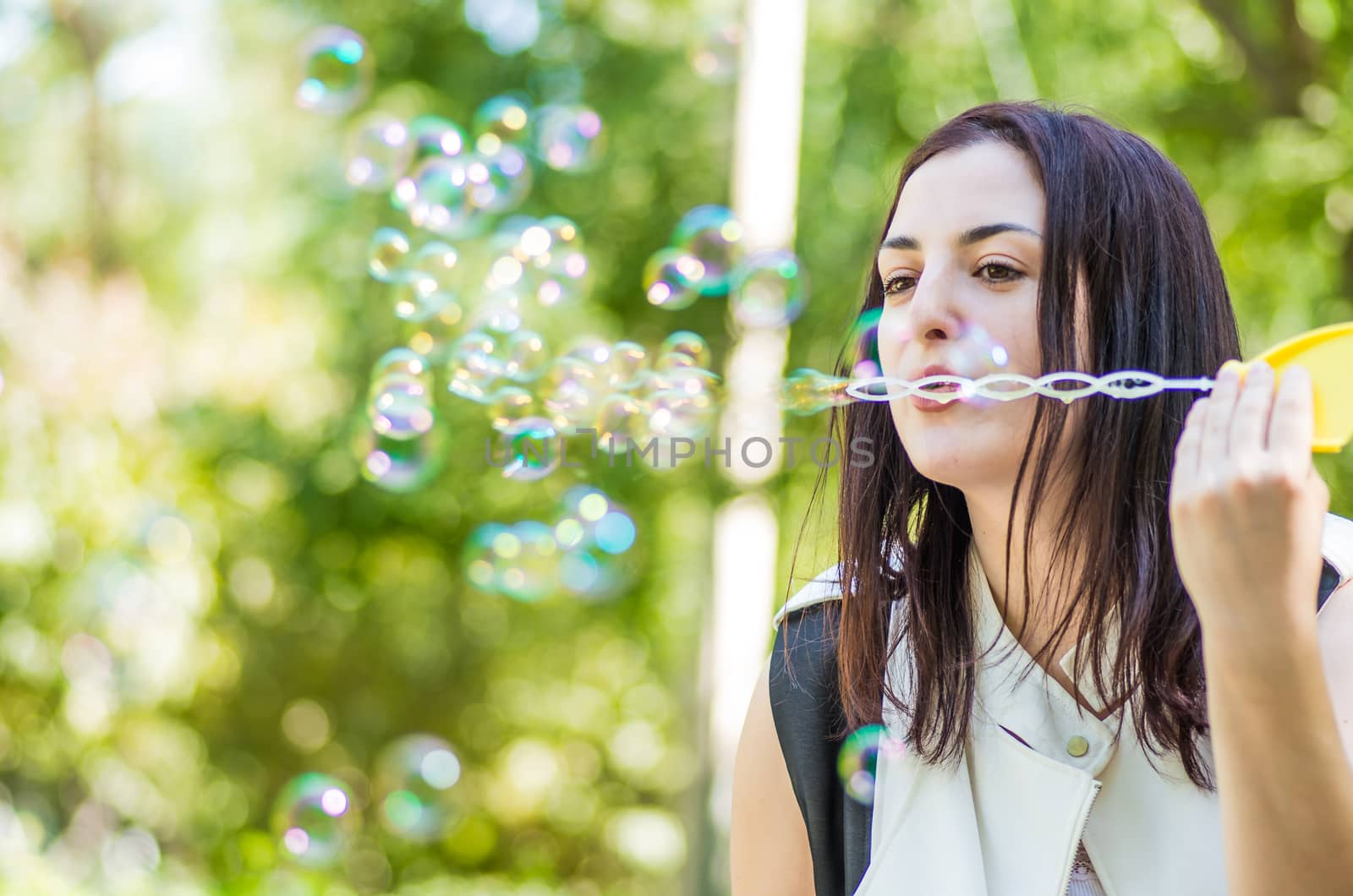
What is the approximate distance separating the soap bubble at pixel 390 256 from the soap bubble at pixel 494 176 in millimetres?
177

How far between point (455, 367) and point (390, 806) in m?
1.00

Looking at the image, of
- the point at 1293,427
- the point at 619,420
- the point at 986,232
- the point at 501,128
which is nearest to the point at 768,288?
the point at 619,420

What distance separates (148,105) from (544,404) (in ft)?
18.9

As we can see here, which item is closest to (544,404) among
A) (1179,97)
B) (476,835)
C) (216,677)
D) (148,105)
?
(1179,97)

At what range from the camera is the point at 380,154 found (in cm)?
271

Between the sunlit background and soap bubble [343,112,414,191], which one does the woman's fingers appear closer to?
the sunlit background

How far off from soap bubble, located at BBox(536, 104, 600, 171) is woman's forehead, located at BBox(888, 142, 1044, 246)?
166 centimetres

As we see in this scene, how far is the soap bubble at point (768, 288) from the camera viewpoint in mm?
2402

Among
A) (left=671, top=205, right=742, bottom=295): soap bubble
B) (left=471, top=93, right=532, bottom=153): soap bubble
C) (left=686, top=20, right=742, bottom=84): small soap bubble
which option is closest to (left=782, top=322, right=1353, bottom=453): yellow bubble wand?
(left=671, top=205, right=742, bottom=295): soap bubble

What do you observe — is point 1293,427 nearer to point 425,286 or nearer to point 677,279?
point 677,279

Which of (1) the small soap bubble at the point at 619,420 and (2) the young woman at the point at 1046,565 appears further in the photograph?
(1) the small soap bubble at the point at 619,420

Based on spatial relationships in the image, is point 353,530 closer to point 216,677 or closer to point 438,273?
→ point 216,677

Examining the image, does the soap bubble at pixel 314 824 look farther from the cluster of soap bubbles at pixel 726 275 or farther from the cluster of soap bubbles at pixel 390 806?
the cluster of soap bubbles at pixel 726 275

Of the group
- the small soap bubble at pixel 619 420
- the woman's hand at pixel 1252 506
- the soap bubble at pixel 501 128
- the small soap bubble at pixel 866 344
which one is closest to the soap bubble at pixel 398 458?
the small soap bubble at pixel 619 420
